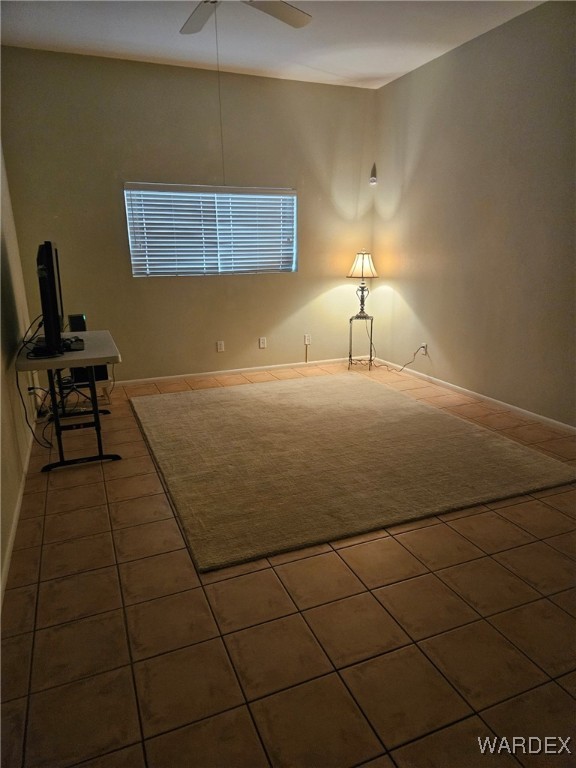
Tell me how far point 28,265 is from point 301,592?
3748 mm

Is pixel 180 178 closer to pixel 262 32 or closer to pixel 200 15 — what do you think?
pixel 262 32

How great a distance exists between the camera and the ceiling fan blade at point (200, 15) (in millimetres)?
2781

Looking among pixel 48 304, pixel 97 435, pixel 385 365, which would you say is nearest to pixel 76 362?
pixel 48 304

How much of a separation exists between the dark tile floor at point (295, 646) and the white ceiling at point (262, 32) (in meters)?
3.22

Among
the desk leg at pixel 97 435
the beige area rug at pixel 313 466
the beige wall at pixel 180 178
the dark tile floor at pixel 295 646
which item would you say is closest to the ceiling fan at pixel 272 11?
the beige wall at pixel 180 178

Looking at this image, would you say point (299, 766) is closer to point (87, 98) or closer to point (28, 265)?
point (28, 265)

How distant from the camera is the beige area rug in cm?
234

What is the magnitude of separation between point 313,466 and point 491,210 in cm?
256

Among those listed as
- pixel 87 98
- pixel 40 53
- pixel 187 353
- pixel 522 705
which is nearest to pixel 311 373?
pixel 187 353

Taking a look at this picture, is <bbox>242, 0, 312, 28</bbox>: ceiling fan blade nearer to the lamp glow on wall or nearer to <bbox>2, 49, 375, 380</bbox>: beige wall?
<bbox>2, 49, 375, 380</bbox>: beige wall

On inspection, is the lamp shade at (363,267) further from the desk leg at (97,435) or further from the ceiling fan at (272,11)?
the desk leg at (97,435)

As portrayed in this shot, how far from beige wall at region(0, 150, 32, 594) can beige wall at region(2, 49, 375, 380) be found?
68 cm

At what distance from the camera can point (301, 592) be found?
1904 mm

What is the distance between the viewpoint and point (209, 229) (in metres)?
4.84
